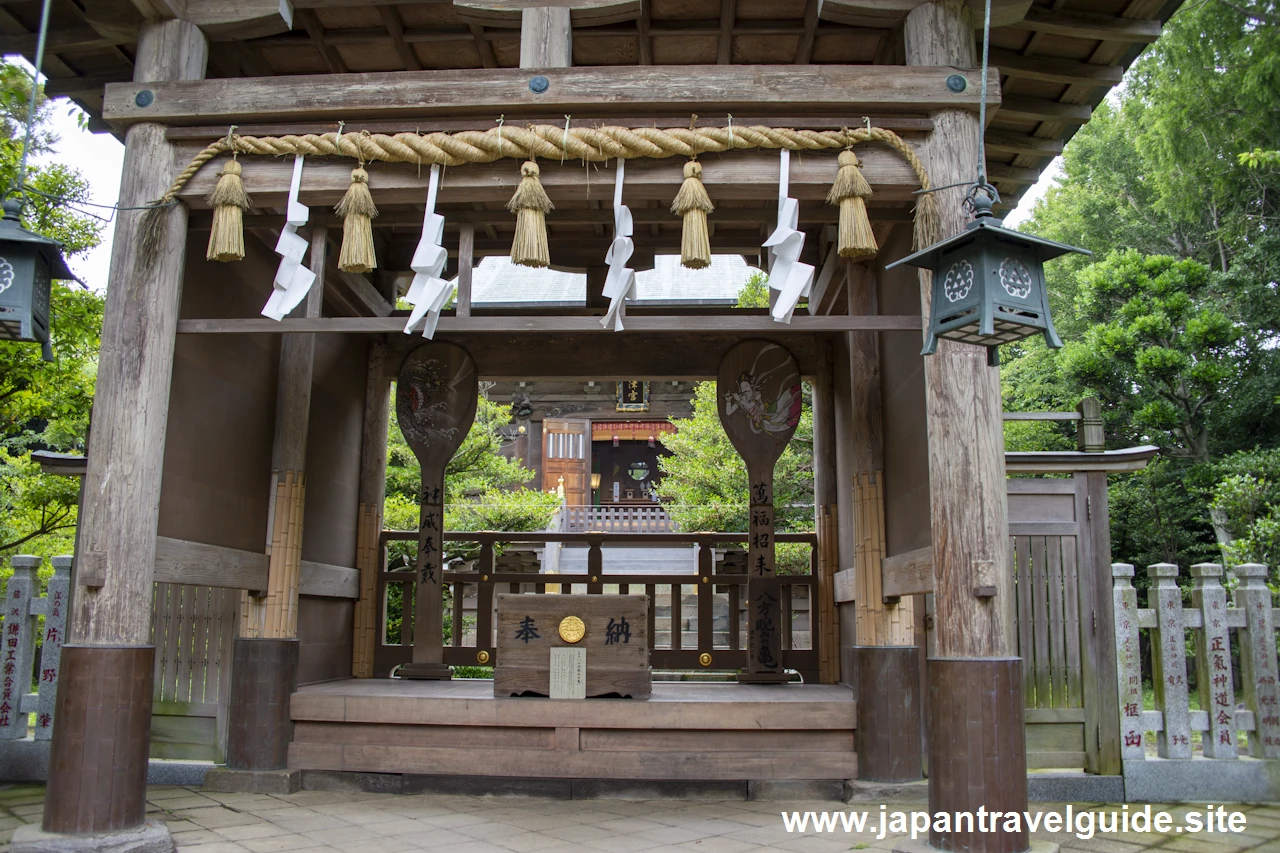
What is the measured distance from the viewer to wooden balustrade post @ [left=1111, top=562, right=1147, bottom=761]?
5121 millimetres

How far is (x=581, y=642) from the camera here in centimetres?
541

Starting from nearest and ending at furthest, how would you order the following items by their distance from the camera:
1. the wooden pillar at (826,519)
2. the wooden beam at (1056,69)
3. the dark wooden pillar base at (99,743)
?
the dark wooden pillar base at (99,743)
the wooden beam at (1056,69)
the wooden pillar at (826,519)

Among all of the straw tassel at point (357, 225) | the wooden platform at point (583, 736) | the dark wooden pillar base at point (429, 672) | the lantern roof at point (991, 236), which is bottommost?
the wooden platform at point (583, 736)

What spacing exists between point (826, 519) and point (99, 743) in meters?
4.74

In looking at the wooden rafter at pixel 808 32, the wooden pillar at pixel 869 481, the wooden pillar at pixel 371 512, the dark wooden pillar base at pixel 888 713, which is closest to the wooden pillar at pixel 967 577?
the wooden rafter at pixel 808 32

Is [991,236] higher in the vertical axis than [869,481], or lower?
higher

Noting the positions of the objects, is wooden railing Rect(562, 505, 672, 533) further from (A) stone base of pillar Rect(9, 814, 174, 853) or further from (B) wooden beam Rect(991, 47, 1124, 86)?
(A) stone base of pillar Rect(9, 814, 174, 853)

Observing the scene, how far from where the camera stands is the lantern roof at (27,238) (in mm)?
3701

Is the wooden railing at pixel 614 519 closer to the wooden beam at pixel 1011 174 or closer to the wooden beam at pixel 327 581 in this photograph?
the wooden beam at pixel 327 581

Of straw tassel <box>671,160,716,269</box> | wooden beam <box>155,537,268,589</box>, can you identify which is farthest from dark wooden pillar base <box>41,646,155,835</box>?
straw tassel <box>671,160,716,269</box>

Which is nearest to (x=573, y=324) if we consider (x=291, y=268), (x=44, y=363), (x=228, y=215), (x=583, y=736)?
(x=291, y=268)

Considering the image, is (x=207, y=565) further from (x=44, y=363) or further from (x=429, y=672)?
(x=44, y=363)

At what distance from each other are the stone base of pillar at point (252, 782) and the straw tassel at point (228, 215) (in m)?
2.95

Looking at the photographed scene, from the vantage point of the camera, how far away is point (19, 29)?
15.6ft
